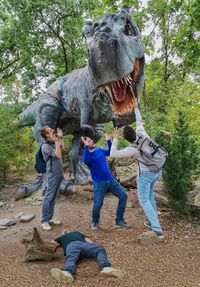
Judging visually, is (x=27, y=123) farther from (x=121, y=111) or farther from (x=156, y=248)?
(x=156, y=248)

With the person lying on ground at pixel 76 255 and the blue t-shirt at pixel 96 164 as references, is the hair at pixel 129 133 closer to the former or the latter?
the blue t-shirt at pixel 96 164

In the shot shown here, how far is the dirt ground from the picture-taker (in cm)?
409

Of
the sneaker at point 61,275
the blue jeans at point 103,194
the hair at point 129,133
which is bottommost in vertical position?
the sneaker at point 61,275

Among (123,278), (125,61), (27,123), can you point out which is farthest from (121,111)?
(27,123)

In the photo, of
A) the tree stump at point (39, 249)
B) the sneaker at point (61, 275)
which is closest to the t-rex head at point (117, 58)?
the tree stump at point (39, 249)

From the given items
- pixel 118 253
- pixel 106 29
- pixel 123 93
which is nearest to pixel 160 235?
pixel 118 253

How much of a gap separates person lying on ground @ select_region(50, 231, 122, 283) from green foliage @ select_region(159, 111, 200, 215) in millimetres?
2031

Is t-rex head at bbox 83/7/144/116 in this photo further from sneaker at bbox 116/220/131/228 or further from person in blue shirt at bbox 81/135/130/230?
sneaker at bbox 116/220/131/228

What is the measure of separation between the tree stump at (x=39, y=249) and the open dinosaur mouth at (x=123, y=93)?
1.91 m

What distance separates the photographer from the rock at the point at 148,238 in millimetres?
5133

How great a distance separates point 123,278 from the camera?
13.4 feet

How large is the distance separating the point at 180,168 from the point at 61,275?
112 inches

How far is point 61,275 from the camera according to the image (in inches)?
158

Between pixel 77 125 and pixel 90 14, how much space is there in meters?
6.02
